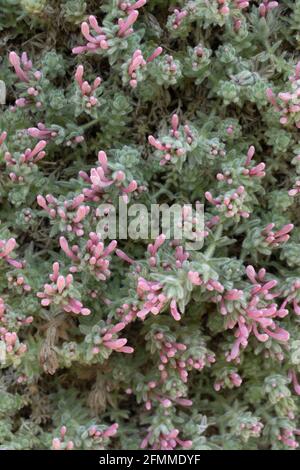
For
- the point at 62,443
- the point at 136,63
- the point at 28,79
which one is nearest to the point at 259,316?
the point at 62,443

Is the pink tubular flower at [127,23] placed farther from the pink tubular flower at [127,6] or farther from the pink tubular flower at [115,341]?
the pink tubular flower at [115,341]

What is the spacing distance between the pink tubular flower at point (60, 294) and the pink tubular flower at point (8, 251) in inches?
6.3

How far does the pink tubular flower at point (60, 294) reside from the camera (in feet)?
6.75

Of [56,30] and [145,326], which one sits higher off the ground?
[56,30]

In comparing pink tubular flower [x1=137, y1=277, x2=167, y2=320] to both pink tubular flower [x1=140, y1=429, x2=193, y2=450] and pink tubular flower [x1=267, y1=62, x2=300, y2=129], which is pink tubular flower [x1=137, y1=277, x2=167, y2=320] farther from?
pink tubular flower [x1=267, y1=62, x2=300, y2=129]

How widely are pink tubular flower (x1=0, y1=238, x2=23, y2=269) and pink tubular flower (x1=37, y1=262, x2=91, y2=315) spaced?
0.16 metres

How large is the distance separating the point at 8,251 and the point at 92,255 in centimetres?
30

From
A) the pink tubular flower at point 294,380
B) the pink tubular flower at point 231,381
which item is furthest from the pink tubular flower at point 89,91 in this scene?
the pink tubular flower at point 294,380

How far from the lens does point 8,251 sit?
2117mm

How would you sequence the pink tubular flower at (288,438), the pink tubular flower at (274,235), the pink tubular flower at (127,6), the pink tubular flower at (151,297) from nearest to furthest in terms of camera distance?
the pink tubular flower at (151,297)
the pink tubular flower at (127,6)
the pink tubular flower at (274,235)
the pink tubular flower at (288,438)

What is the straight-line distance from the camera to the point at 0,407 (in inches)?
91.8

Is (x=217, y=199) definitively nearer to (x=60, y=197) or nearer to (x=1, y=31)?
(x=60, y=197)
